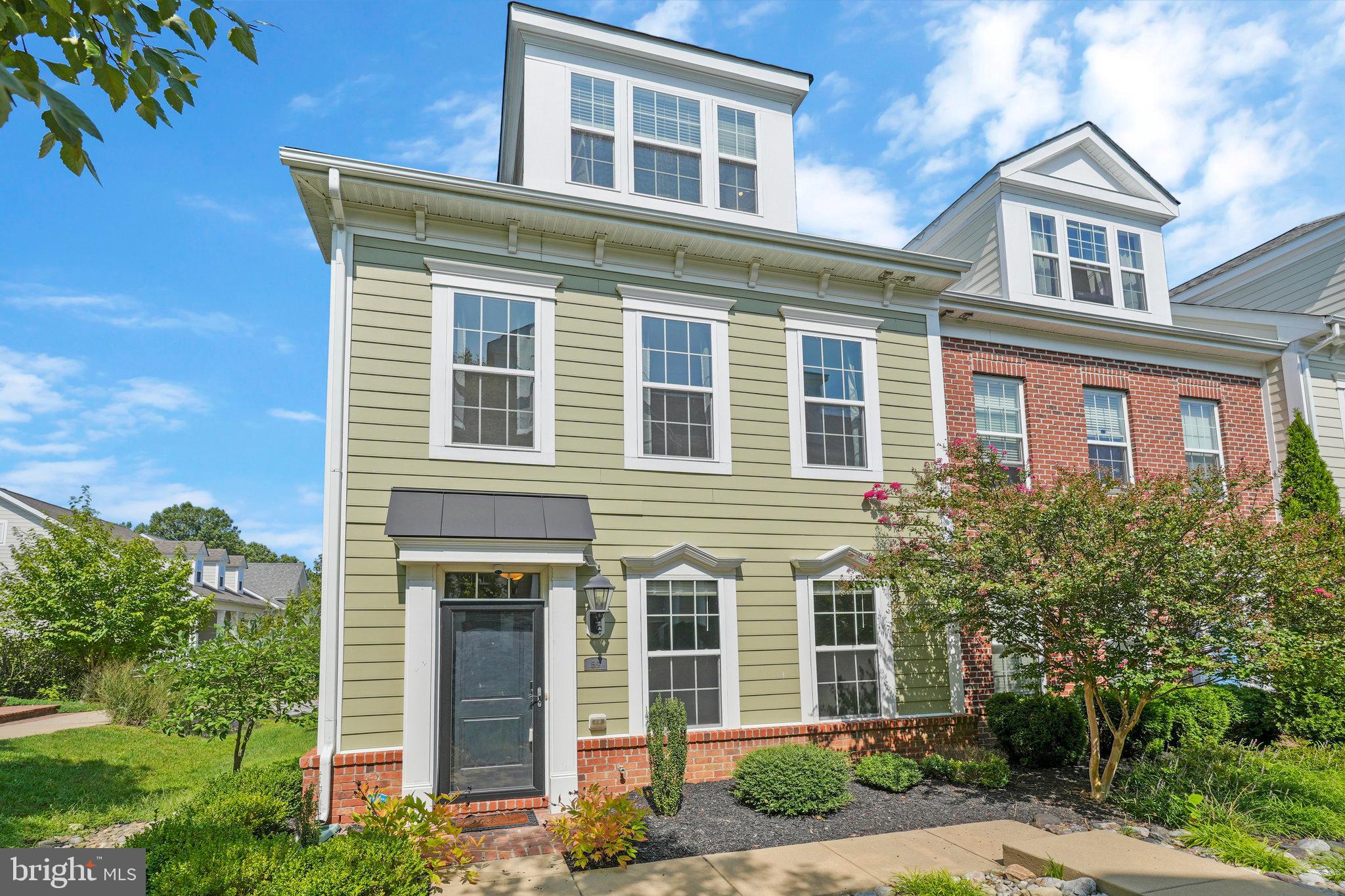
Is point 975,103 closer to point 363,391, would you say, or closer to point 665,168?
point 665,168

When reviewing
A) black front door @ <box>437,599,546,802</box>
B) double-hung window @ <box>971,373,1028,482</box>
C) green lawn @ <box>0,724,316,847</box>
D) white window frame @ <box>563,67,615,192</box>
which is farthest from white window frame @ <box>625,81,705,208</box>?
green lawn @ <box>0,724,316,847</box>

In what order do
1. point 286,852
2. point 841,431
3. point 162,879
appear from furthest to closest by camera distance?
point 841,431 < point 286,852 < point 162,879

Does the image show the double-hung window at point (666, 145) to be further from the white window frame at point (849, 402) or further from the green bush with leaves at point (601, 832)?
the green bush with leaves at point (601, 832)

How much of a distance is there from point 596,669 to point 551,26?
24.9 ft

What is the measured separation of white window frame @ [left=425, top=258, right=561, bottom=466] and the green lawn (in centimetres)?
346

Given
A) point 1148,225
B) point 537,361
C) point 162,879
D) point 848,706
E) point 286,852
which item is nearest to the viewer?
point 162,879

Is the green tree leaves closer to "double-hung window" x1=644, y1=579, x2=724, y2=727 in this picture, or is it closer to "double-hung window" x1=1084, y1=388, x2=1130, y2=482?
"double-hung window" x1=644, y1=579, x2=724, y2=727

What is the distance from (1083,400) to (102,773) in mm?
13654

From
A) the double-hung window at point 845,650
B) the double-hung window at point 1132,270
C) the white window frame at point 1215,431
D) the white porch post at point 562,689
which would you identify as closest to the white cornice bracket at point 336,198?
the white porch post at point 562,689

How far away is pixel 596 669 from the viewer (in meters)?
8.39

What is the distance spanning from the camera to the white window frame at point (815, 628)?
923 centimetres

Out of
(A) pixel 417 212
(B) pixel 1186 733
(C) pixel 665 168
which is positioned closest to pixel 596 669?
(A) pixel 417 212

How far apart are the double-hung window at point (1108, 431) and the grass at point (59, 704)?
18481 millimetres

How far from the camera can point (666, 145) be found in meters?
10.2
